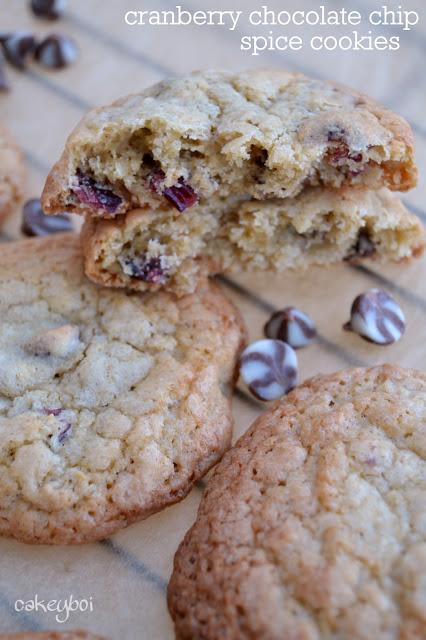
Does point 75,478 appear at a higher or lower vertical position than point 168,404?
lower

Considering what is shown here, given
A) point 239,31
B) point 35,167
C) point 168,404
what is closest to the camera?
point 168,404

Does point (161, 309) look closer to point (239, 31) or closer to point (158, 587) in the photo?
point (158, 587)

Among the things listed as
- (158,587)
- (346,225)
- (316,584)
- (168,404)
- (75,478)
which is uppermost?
(346,225)

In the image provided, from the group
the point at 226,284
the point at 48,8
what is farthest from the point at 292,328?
the point at 48,8

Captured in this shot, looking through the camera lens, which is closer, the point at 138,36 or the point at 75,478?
the point at 75,478

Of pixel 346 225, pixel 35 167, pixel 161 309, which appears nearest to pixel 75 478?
pixel 161 309

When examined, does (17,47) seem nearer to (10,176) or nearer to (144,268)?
(10,176)

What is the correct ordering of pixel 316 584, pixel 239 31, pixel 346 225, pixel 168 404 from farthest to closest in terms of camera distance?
pixel 239 31
pixel 346 225
pixel 168 404
pixel 316 584

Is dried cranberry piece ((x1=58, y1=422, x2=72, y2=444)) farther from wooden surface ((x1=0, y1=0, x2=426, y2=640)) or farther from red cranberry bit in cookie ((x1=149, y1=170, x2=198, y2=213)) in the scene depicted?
red cranberry bit in cookie ((x1=149, y1=170, x2=198, y2=213))
